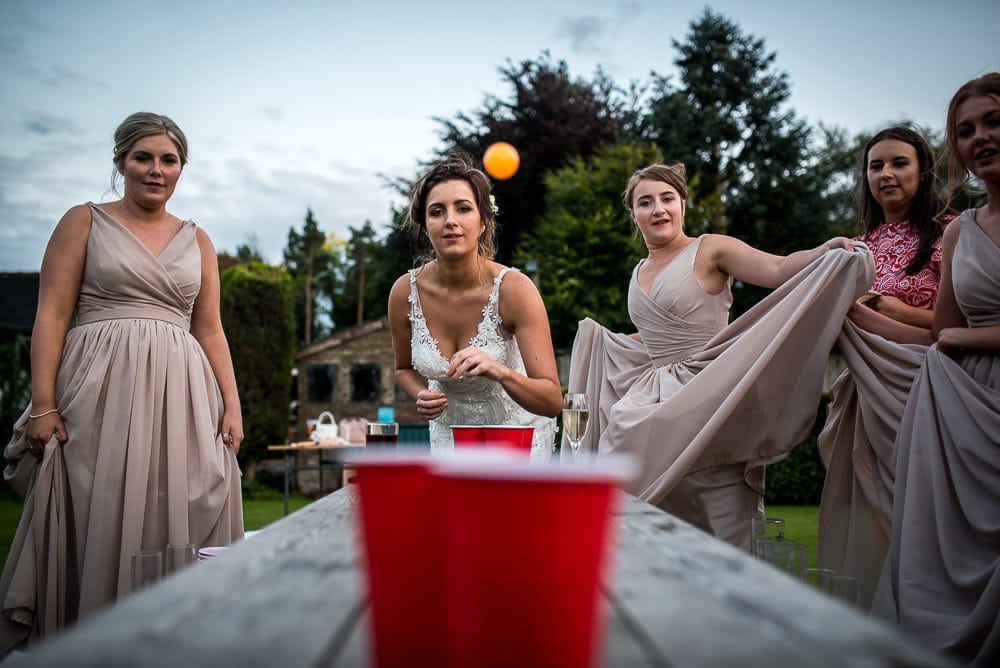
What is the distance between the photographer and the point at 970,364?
307 centimetres

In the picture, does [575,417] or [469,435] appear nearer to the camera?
[469,435]

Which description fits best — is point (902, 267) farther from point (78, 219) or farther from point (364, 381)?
point (364, 381)

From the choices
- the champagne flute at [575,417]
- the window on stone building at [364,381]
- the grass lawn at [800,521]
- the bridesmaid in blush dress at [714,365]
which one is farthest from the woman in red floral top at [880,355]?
the window on stone building at [364,381]

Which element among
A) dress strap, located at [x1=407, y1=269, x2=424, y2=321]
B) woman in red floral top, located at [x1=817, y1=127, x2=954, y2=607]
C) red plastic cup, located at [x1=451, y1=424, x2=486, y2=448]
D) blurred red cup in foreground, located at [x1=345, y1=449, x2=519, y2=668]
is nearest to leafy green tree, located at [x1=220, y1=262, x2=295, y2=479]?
dress strap, located at [x1=407, y1=269, x2=424, y2=321]

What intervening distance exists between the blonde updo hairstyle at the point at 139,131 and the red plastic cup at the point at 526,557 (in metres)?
3.71

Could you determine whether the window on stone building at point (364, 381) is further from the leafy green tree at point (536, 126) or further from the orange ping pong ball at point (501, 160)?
the orange ping pong ball at point (501, 160)

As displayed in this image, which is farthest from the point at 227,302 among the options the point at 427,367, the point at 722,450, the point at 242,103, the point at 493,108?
the point at 722,450

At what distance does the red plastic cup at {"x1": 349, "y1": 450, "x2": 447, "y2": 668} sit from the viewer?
2.48 ft

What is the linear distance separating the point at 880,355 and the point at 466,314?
2239 mm

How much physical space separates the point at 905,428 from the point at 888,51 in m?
15.6

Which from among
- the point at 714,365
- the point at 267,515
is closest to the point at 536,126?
the point at 267,515

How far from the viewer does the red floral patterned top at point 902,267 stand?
386cm

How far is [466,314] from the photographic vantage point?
4.20 metres

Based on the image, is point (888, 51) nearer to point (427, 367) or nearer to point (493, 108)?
point (493, 108)
